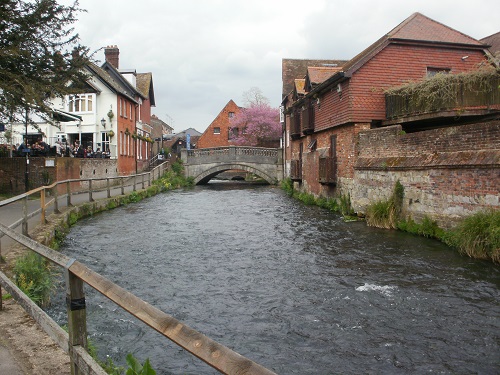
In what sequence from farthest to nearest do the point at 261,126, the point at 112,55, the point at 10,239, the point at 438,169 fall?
the point at 261,126 < the point at 112,55 < the point at 438,169 < the point at 10,239

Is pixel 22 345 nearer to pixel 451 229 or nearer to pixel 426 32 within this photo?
pixel 451 229

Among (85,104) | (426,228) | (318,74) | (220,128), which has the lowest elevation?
(426,228)

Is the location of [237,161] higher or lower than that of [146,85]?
lower

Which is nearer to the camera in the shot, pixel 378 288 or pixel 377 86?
pixel 378 288

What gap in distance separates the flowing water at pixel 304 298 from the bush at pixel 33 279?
32 centimetres

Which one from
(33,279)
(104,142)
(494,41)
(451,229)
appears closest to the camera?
(33,279)

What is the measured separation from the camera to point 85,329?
9.27ft

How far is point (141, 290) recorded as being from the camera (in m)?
7.92

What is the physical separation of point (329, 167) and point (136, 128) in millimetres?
24381

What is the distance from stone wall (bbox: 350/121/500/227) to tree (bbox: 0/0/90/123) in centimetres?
1031

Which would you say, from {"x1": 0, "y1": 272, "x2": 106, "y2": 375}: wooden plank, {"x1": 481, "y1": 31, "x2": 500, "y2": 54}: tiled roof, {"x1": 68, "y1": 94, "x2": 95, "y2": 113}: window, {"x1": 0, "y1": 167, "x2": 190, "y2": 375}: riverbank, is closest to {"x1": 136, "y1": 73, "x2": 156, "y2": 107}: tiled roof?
{"x1": 68, "y1": 94, "x2": 95, "y2": 113}: window

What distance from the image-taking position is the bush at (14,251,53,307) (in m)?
6.33

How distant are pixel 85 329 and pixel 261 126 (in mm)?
54912

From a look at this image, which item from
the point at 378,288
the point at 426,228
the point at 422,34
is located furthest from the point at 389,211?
the point at 422,34
